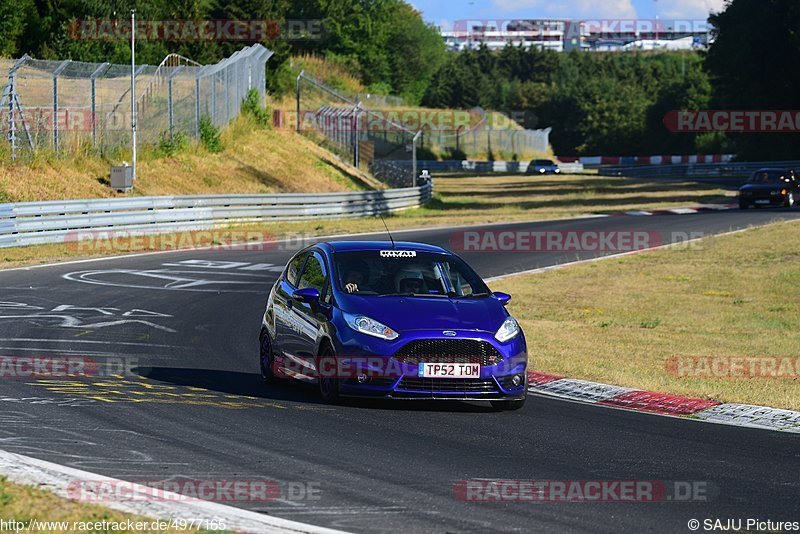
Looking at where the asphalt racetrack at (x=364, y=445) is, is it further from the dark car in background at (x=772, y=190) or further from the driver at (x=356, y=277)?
the dark car in background at (x=772, y=190)

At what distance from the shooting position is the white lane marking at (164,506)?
622cm

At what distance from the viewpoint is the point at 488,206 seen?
51875 millimetres

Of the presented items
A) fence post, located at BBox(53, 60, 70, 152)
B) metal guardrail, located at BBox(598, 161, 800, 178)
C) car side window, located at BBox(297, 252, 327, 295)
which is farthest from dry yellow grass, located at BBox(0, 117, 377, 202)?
metal guardrail, located at BBox(598, 161, 800, 178)

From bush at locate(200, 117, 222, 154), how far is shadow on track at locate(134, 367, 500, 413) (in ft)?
106

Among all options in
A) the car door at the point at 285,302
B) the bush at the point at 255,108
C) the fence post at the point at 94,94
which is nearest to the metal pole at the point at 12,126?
the fence post at the point at 94,94

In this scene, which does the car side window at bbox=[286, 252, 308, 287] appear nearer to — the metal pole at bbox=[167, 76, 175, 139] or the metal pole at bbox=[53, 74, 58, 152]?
the metal pole at bbox=[53, 74, 58, 152]

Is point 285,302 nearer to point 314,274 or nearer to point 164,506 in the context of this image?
point 314,274

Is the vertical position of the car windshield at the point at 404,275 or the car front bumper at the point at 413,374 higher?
the car windshield at the point at 404,275

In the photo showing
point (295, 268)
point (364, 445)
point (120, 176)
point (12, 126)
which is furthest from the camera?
point (120, 176)

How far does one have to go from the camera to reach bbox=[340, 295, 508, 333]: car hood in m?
10.3

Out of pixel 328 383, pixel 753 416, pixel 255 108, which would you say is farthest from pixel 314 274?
pixel 255 108

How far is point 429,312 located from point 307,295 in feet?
4.00

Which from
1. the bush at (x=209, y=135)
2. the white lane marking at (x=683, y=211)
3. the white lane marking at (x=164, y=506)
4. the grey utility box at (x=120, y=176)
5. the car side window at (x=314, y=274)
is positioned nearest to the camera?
the white lane marking at (x=164, y=506)

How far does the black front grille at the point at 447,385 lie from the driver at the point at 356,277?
1275mm
